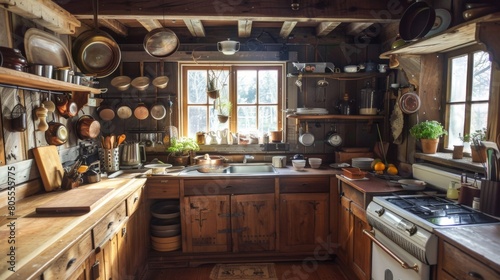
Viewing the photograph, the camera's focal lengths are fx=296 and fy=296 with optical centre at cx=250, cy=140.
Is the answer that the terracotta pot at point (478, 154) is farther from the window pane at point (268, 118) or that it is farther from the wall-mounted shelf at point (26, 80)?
the wall-mounted shelf at point (26, 80)

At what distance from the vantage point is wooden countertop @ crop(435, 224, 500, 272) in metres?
1.16

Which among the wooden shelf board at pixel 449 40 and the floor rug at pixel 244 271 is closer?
the wooden shelf board at pixel 449 40

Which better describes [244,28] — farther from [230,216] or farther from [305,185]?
[230,216]

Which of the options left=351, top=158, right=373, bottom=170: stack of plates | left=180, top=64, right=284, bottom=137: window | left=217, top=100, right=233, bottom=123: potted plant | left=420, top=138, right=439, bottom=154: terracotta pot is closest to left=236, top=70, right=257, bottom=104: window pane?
left=180, top=64, right=284, bottom=137: window

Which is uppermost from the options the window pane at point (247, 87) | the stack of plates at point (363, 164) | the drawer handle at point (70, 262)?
the window pane at point (247, 87)

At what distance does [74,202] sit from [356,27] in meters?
2.90

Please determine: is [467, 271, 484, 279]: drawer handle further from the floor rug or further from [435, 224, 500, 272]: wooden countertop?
the floor rug

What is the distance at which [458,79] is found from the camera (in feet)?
7.73

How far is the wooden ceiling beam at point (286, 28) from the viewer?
2.82m

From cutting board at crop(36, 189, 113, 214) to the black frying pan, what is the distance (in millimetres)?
2340

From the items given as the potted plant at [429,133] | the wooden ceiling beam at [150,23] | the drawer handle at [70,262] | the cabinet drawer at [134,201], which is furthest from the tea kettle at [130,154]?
the potted plant at [429,133]

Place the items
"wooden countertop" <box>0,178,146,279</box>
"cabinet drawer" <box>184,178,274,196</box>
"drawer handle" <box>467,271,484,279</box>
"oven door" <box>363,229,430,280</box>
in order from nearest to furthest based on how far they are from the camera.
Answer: "wooden countertop" <box>0,178,146,279</box> → "drawer handle" <box>467,271,484,279</box> → "oven door" <box>363,229,430,280</box> → "cabinet drawer" <box>184,178,274,196</box>

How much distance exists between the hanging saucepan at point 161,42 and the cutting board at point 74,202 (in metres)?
1.23

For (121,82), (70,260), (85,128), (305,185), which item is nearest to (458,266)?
(305,185)
